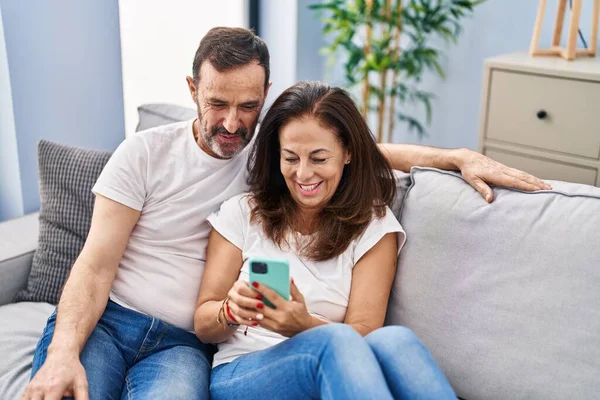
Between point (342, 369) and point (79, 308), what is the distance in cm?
59

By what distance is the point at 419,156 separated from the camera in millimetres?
1710

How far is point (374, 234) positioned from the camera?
1.52 m

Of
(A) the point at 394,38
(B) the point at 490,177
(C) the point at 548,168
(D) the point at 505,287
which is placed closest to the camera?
(D) the point at 505,287

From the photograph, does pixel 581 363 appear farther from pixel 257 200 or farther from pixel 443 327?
pixel 257 200

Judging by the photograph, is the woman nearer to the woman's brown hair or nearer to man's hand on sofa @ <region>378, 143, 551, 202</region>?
the woman's brown hair

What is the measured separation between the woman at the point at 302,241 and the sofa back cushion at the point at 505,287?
9 cm

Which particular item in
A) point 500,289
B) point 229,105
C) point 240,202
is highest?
point 229,105

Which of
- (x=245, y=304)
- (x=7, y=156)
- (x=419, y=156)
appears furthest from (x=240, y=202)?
(x=7, y=156)

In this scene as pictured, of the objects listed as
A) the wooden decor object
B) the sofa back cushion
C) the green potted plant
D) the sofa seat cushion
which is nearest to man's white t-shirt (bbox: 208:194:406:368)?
the sofa back cushion

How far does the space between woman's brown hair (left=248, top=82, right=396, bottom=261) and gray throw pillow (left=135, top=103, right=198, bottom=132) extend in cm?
54

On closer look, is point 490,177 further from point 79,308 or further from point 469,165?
point 79,308

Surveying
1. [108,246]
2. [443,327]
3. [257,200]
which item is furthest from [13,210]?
[443,327]

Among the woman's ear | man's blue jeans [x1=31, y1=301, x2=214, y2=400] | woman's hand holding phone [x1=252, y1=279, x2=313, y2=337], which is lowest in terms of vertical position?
man's blue jeans [x1=31, y1=301, x2=214, y2=400]

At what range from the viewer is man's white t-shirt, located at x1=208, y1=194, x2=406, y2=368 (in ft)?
4.92
